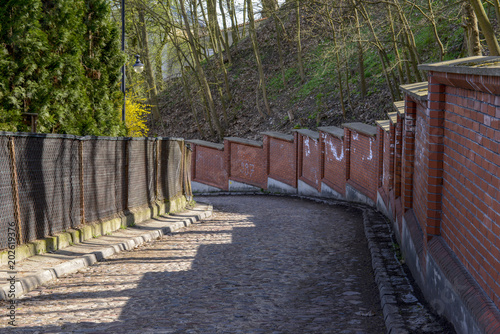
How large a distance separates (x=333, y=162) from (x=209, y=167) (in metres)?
11.3

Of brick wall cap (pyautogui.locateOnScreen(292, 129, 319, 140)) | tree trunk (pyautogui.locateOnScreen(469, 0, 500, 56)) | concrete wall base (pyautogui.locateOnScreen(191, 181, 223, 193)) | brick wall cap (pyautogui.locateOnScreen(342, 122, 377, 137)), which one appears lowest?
concrete wall base (pyautogui.locateOnScreen(191, 181, 223, 193))

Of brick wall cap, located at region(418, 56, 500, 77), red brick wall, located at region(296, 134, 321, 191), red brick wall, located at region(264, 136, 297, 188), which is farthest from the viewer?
red brick wall, located at region(264, 136, 297, 188)

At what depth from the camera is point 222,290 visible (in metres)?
6.50

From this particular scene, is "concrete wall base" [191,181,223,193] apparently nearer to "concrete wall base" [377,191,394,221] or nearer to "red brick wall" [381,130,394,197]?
"concrete wall base" [377,191,394,221]

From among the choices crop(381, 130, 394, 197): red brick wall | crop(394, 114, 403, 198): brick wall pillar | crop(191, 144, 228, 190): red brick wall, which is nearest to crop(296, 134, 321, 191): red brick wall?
crop(191, 144, 228, 190): red brick wall

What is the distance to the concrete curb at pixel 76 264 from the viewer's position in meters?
6.33

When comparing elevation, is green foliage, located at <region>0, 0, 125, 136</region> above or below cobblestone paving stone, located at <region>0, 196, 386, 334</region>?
above

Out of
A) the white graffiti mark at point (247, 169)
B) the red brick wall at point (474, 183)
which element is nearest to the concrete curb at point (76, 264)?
the red brick wall at point (474, 183)

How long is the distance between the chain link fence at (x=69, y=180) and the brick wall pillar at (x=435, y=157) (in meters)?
5.54

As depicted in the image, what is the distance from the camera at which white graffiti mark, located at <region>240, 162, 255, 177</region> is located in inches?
1003

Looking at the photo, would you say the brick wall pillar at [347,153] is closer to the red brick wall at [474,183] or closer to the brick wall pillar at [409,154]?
the brick wall pillar at [409,154]

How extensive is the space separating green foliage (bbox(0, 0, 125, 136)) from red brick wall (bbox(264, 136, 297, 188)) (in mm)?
7546

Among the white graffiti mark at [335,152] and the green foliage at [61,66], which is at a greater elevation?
the green foliage at [61,66]

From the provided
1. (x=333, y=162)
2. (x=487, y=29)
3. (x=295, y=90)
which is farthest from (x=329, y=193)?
(x=295, y=90)
